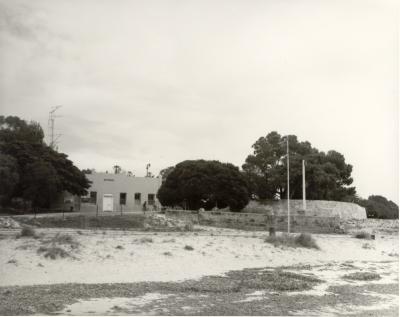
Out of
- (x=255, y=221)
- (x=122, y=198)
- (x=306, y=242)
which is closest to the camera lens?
(x=306, y=242)

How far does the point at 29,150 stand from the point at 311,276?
28459mm

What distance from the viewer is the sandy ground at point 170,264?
13555 millimetres

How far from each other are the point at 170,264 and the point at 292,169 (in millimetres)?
29799

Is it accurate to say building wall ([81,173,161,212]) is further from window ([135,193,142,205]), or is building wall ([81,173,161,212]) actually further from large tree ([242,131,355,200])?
large tree ([242,131,355,200])

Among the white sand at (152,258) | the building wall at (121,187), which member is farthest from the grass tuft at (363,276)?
the building wall at (121,187)

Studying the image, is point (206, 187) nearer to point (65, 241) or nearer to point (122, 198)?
point (122, 198)

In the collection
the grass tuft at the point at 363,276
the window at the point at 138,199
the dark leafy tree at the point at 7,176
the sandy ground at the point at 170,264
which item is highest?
the dark leafy tree at the point at 7,176

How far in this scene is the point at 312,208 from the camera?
4797 cm

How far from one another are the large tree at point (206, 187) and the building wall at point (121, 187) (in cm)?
845

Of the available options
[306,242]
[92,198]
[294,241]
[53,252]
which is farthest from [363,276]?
[92,198]

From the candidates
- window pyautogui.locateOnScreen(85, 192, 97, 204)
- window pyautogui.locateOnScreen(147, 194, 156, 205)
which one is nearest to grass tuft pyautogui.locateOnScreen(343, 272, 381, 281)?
window pyautogui.locateOnScreen(85, 192, 97, 204)

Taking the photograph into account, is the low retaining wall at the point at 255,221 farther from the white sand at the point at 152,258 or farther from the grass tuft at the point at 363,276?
the grass tuft at the point at 363,276

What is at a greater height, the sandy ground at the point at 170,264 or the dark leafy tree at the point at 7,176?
the dark leafy tree at the point at 7,176

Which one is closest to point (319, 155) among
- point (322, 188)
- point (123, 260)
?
point (322, 188)
